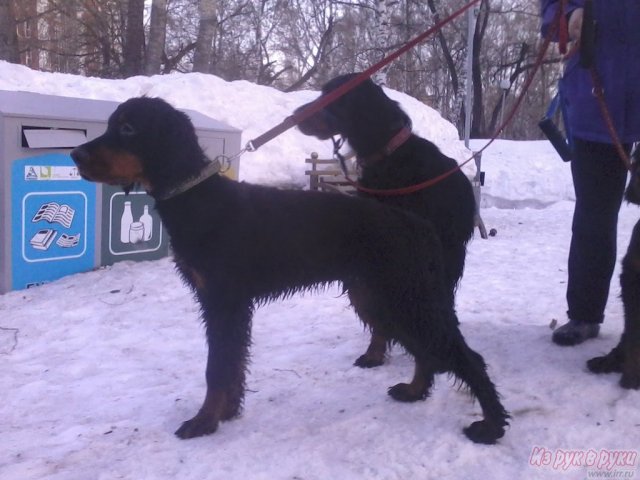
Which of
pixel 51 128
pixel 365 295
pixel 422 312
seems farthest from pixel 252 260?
pixel 51 128

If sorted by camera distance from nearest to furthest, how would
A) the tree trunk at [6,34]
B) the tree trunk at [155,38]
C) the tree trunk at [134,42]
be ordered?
the tree trunk at [6,34], the tree trunk at [155,38], the tree trunk at [134,42]

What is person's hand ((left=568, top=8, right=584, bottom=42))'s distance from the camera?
10.6 feet

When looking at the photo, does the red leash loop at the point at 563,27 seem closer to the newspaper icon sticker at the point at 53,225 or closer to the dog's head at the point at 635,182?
the dog's head at the point at 635,182

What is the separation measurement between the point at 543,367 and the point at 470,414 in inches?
28.5

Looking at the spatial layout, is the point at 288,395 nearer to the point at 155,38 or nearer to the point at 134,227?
the point at 134,227

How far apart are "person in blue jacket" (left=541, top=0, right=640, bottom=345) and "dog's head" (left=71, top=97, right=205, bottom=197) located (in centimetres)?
221

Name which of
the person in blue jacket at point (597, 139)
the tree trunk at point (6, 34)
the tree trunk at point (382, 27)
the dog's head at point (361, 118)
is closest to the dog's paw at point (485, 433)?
the person in blue jacket at point (597, 139)

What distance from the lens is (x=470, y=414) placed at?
2.87 meters

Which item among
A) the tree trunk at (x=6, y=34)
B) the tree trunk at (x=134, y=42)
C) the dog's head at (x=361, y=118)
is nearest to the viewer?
the dog's head at (x=361, y=118)

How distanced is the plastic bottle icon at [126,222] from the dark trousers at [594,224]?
3990mm

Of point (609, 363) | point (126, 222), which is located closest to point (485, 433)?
point (609, 363)

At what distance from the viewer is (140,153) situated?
8.86 feet

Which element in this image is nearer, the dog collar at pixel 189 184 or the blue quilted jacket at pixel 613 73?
the dog collar at pixel 189 184

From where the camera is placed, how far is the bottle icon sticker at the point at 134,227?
5.78 meters
